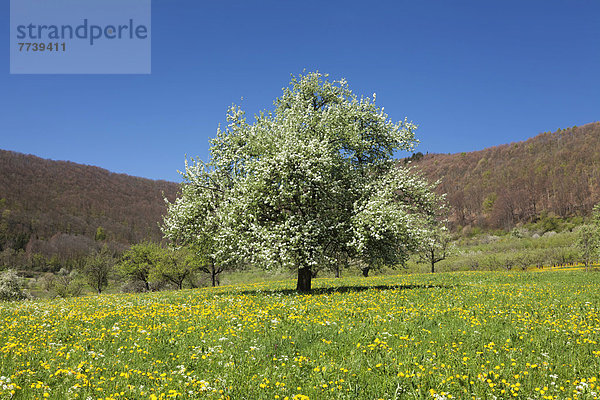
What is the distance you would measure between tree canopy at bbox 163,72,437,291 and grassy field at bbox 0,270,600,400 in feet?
17.1

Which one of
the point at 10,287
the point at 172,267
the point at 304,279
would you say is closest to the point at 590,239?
the point at 304,279

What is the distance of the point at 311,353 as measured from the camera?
8047mm

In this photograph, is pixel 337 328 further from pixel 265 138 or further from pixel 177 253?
pixel 177 253

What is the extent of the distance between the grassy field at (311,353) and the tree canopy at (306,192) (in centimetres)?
522

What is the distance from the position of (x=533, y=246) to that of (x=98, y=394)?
10079cm

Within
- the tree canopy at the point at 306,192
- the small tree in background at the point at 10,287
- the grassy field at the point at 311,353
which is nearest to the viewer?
the grassy field at the point at 311,353

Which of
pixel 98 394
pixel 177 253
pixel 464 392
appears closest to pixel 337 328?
pixel 464 392

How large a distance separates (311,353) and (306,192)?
11.0 metres

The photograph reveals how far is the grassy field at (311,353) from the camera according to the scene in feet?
20.6

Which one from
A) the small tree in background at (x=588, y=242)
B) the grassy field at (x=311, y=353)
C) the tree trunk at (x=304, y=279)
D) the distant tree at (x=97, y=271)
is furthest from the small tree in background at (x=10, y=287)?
the small tree in background at (x=588, y=242)

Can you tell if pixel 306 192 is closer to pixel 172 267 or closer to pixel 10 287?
pixel 10 287

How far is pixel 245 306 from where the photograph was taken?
14.0 metres

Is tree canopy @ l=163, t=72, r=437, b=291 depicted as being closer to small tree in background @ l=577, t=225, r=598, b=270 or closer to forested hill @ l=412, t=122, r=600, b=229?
small tree in background @ l=577, t=225, r=598, b=270

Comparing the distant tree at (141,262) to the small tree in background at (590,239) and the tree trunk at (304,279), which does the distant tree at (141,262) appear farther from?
the small tree in background at (590,239)
